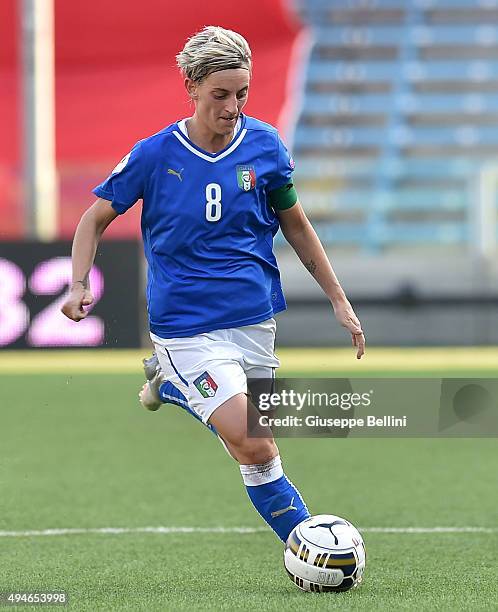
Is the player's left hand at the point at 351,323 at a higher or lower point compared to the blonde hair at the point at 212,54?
lower

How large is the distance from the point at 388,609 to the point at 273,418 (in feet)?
2.10

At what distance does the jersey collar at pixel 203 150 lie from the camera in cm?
405

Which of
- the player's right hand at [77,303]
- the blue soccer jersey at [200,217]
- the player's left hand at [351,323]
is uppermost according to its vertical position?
the blue soccer jersey at [200,217]

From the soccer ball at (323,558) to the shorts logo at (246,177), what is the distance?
1.04 m

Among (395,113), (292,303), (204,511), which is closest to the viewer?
(204,511)

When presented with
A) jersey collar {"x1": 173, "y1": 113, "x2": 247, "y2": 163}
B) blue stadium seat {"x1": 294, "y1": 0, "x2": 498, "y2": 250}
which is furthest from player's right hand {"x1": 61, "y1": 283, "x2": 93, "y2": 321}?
blue stadium seat {"x1": 294, "y1": 0, "x2": 498, "y2": 250}

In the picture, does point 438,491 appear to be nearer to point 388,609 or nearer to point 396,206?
point 388,609

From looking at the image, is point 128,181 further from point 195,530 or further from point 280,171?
point 195,530

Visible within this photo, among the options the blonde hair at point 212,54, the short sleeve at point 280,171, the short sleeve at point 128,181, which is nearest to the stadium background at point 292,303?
the short sleeve at point 128,181

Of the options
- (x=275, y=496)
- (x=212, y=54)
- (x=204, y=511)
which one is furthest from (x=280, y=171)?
(x=204, y=511)

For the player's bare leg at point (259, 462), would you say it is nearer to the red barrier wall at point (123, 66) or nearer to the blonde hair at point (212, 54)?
the blonde hair at point (212, 54)

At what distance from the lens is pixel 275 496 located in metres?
4.15

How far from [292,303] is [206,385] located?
35.3 ft

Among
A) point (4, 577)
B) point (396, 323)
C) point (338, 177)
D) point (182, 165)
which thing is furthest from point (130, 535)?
point (338, 177)
